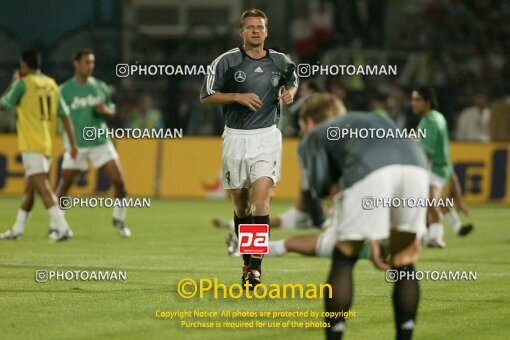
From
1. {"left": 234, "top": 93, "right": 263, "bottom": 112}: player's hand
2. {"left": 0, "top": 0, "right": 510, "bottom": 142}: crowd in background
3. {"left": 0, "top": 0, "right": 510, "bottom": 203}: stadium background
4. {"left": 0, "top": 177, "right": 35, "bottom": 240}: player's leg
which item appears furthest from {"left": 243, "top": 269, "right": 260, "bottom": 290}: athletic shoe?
{"left": 0, "top": 0, "right": 510, "bottom": 142}: crowd in background

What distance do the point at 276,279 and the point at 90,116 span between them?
6.65 meters

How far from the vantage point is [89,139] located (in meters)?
18.3

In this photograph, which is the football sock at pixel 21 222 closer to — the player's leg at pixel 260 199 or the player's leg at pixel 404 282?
the player's leg at pixel 260 199

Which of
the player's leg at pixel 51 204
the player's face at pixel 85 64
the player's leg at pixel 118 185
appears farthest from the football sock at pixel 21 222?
the player's face at pixel 85 64

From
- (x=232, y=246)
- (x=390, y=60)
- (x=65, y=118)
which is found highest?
(x=390, y=60)

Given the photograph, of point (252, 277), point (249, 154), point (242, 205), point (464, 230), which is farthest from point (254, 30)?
point (464, 230)

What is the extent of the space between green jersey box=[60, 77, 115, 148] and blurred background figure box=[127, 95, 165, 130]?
11.0 meters

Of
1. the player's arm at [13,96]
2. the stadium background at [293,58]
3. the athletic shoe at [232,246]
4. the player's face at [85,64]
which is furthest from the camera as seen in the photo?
the stadium background at [293,58]

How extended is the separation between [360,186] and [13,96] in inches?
394

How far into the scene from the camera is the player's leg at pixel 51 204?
17312 millimetres

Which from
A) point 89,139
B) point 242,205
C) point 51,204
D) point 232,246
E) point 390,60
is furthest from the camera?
point 390,60

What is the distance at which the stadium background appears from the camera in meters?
27.8

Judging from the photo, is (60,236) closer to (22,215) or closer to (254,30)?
(22,215)

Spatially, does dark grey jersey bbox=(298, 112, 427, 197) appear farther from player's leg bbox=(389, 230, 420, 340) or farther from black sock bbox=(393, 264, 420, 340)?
black sock bbox=(393, 264, 420, 340)
